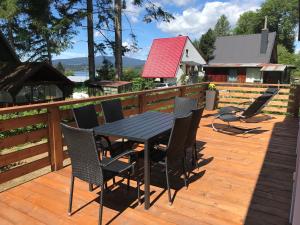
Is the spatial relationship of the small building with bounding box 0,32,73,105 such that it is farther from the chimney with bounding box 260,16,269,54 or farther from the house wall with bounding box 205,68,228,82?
the chimney with bounding box 260,16,269,54

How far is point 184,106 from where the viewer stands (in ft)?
14.5

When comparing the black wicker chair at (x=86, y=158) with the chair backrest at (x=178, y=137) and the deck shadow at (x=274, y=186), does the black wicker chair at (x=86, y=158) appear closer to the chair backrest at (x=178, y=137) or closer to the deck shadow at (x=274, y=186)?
the chair backrest at (x=178, y=137)

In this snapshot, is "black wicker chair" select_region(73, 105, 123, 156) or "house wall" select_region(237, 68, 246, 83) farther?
"house wall" select_region(237, 68, 246, 83)

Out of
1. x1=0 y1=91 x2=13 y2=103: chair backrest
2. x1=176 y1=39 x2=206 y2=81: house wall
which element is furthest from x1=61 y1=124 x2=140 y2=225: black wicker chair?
x1=176 y1=39 x2=206 y2=81: house wall

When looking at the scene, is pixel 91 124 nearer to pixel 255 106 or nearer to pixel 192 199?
pixel 192 199

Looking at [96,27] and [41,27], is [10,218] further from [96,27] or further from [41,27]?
[96,27]

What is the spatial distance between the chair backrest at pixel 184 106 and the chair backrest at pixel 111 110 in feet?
3.00

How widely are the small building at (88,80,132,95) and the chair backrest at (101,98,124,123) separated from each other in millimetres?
12052

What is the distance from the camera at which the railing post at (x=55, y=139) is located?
374 centimetres

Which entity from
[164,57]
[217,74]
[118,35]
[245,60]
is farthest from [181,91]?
[245,60]

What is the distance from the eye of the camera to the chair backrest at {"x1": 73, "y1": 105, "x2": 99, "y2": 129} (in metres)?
3.58

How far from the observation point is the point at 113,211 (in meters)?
2.84

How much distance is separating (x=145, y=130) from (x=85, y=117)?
1003 mm

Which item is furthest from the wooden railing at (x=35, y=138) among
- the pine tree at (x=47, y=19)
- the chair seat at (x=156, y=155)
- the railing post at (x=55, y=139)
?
the pine tree at (x=47, y=19)
